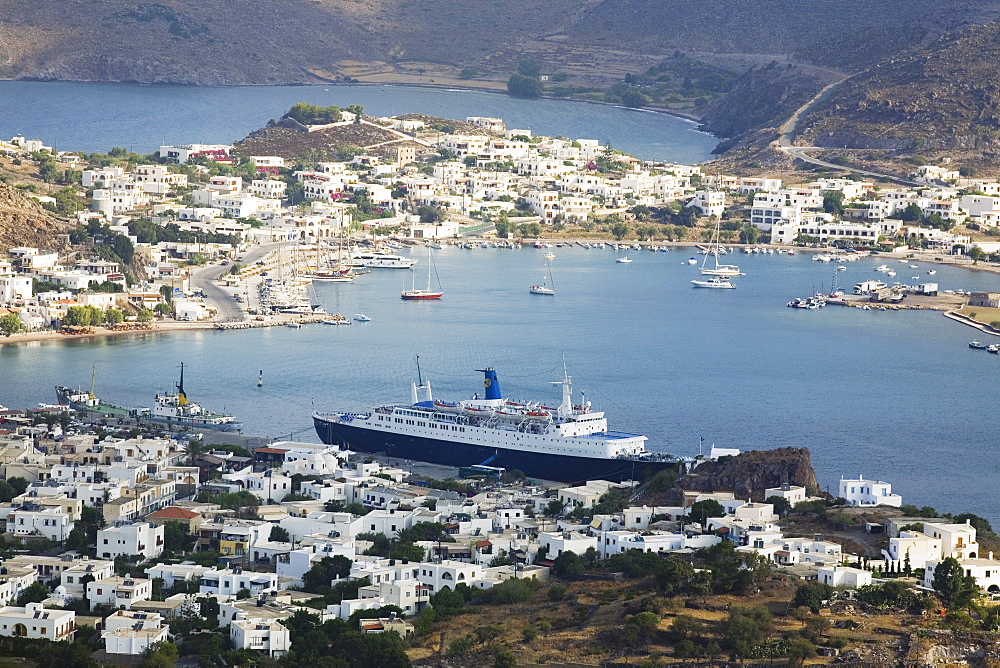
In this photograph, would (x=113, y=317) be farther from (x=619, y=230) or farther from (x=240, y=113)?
(x=240, y=113)

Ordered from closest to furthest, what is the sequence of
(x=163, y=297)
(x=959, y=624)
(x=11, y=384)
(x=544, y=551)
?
1. (x=959, y=624)
2. (x=544, y=551)
3. (x=11, y=384)
4. (x=163, y=297)

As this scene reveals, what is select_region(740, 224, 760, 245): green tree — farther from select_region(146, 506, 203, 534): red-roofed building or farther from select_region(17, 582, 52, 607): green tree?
select_region(17, 582, 52, 607): green tree

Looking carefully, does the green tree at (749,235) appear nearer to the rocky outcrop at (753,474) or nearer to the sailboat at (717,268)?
the sailboat at (717,268)

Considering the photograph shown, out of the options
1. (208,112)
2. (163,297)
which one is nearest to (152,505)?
(163,297)

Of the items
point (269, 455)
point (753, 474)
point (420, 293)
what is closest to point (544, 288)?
point (420, 293)

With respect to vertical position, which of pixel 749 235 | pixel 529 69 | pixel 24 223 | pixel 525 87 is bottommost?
pixel 749 235

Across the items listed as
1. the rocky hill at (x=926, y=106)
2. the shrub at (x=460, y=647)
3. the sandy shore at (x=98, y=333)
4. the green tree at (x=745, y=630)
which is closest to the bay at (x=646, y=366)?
the sandy shore at (x=98, y=333)

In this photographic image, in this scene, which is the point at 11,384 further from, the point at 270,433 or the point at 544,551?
the point at 544,551
